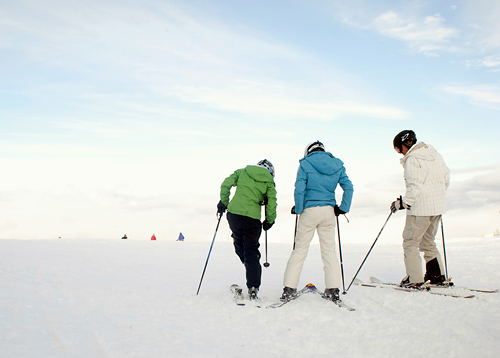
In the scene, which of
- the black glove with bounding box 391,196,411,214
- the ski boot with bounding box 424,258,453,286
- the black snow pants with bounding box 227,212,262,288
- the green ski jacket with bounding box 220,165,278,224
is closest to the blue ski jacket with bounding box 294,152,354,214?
the green ski jacket with bounding box 220,165,278,224

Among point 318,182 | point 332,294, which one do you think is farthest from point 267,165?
point 332,294

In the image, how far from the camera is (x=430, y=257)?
5926mm

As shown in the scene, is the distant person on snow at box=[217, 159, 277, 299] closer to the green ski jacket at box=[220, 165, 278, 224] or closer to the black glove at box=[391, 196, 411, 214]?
the green ski jacket at box=[220, 165, 278, 224]

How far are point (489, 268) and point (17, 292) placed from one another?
9.21m

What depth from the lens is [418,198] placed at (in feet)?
18.4

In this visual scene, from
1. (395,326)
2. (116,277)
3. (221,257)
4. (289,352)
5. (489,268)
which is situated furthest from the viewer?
(221,257)

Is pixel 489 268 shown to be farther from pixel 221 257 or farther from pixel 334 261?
pixel 221 257

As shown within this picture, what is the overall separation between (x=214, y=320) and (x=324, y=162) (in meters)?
2.54

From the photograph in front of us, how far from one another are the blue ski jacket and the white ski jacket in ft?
3.58

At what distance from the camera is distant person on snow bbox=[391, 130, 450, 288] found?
5492 mm

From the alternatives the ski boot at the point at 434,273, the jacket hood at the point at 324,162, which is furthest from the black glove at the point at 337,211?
the ski boot at the point at 434,273

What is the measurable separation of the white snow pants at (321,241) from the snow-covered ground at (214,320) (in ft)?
1.15

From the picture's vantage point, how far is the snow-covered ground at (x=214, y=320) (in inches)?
127

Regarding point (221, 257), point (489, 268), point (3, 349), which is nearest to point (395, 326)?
Result: point (3, 349)
